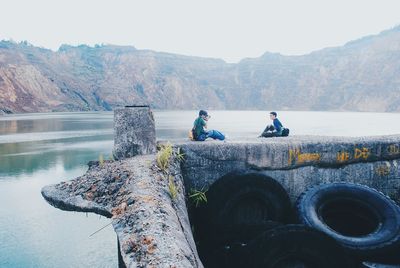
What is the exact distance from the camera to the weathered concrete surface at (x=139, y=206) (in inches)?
150

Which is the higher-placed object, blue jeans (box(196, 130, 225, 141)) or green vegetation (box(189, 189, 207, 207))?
blue jeans (box(196, 130, 225, 141))

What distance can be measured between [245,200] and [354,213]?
221 centimetres

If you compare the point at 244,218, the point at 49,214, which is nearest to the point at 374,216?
the point at 244,218

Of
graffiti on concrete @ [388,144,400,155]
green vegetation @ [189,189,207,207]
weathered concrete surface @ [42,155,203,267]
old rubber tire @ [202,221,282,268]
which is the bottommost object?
old rubber tire @ [202,221,282,268]

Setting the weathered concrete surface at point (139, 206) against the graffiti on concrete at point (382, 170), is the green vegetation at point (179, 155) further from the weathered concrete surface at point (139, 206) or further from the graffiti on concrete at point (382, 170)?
the graffiti on concrete at point (382, 170)

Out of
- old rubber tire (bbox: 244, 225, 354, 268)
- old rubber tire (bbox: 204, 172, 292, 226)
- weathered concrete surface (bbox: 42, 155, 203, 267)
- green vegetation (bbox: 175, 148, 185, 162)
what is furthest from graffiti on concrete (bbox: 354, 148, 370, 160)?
weathered concrete surface (bbox: 42, 155, 203, 267)

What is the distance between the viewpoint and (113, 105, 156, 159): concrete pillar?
290 inches

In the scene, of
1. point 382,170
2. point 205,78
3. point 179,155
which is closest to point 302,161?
point 382,170

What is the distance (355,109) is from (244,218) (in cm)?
13972

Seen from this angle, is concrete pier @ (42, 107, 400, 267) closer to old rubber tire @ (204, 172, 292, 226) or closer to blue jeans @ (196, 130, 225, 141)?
old rubber tire @ (204, 172, 292, 226)

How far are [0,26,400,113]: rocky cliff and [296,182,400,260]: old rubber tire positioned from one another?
95361 mm

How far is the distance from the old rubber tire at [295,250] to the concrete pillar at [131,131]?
114 inches

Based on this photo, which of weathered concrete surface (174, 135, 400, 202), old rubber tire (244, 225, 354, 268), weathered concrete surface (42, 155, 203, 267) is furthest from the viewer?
weathered concrete surface (174, 135, 400, 202)

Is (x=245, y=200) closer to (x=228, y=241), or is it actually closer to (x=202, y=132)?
(x=228, y=241)
